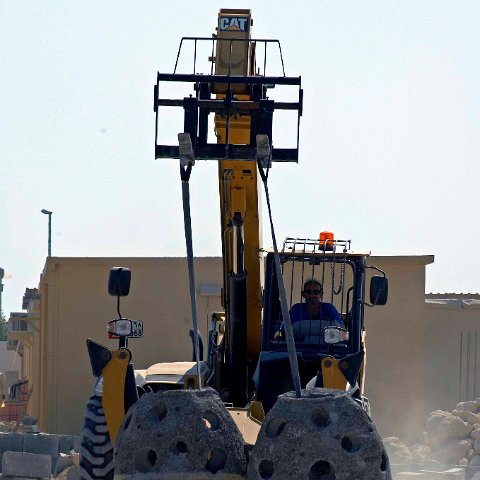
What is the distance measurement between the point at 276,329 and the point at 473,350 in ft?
68.5

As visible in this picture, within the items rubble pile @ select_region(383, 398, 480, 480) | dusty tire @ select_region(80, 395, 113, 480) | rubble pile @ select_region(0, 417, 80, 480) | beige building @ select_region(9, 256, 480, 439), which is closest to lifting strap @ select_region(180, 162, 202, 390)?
dusty tire @ select_region(80, 395, 113, 480)

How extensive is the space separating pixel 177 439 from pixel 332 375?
2.31m

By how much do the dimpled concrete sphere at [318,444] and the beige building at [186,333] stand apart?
22.5 meters

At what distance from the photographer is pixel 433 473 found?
2305cm

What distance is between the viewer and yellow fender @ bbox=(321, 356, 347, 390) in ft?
38.2

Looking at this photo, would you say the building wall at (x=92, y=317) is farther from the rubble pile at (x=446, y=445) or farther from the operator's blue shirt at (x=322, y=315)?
the operator's blue shirt at (x=322, y=315)

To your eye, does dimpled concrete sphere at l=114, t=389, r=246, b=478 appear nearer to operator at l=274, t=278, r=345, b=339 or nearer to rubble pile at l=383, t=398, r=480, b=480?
operator at l=274, t=278, r=345, b=339

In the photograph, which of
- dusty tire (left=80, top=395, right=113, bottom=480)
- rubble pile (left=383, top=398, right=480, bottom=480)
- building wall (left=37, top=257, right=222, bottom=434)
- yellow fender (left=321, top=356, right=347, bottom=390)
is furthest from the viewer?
building wall (left=37, top=257, right=222, bottom=434)

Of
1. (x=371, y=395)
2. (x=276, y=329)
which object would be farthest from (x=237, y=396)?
(x=371, y=395)

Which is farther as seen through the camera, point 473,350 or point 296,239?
point 473,350

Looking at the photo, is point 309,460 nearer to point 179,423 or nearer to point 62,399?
point 179,423

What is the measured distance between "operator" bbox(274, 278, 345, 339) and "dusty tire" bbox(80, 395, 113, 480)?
2.29 m

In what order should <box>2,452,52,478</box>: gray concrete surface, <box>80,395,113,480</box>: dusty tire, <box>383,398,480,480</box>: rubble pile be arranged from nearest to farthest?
<box>80,395,113,480</box>: dusty tire
<box>2,452,52,478</box>: gray concrete surface
<box>383,398,480,480</box>: rubble pile

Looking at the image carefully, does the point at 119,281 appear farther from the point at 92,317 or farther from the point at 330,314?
the point at 92,317
